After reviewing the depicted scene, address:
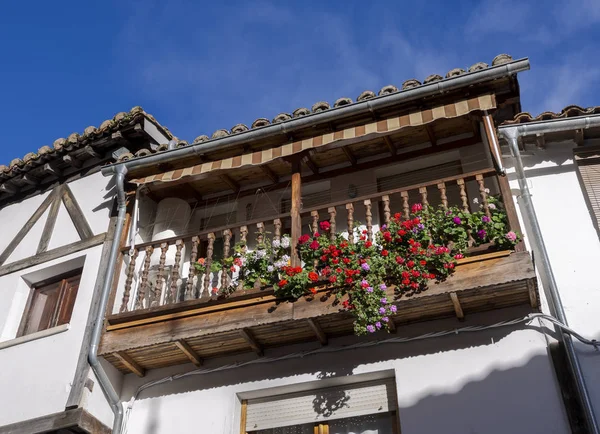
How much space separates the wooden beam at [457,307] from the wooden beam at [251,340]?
2179mm

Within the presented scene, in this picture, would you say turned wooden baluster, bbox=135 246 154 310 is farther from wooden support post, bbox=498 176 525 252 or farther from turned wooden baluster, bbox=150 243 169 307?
wooden support post, bbox=498 176 525 252

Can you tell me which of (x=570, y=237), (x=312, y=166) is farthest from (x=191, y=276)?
(x=570, y=237)

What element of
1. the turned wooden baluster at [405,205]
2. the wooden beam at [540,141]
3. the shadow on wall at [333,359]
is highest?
the wooden beam at [540,141]

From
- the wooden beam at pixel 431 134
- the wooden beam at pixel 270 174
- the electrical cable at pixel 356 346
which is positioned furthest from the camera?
the wooden beam at pixel 270 174

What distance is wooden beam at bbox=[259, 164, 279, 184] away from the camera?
30.6 ft

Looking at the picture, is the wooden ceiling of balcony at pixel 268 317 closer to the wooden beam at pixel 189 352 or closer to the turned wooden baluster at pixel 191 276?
the wooden beam at pixel 189 352

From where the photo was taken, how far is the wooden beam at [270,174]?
30.6 feet

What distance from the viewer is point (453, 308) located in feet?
23.5

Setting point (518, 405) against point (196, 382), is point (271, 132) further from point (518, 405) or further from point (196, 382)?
point (518, 405)

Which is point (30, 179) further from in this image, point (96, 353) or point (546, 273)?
point (546, 273)

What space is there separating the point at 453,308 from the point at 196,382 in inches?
119

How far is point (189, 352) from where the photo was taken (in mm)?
7828

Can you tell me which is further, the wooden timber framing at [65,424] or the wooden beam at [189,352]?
the wooden beam at [189,352]

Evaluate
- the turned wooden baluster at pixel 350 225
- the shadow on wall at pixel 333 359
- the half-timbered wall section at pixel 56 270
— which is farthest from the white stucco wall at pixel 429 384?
the turned wooden baluster at pixel 350 225
